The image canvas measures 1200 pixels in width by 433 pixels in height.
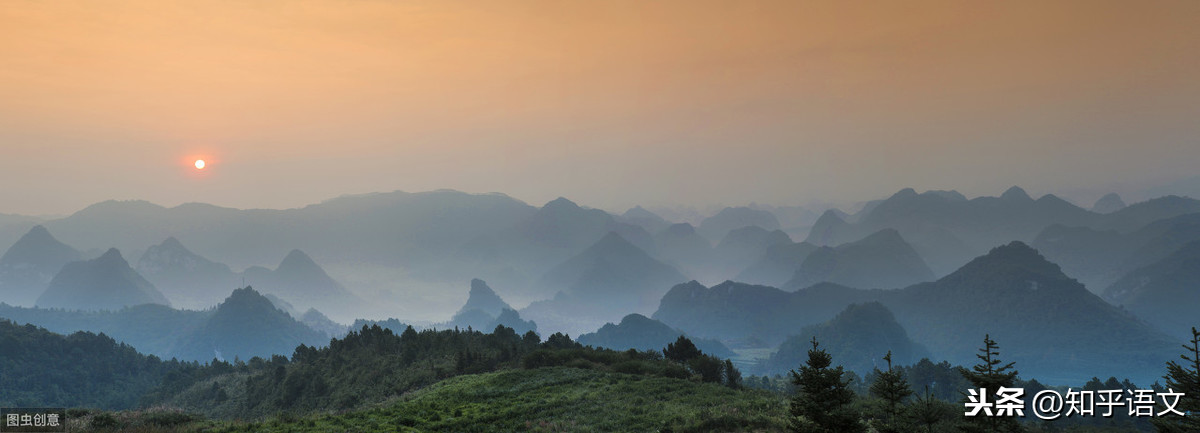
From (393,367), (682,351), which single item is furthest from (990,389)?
(393,367)

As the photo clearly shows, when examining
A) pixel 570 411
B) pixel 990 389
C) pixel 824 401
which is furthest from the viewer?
pixel 570 411

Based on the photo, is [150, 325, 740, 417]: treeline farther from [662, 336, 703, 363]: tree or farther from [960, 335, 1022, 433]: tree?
[960, 335, 1022, 433]: tree

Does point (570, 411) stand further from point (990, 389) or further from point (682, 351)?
point (682, 351)

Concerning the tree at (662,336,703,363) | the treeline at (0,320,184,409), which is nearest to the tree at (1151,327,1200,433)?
the tree at (662,336,703,363)

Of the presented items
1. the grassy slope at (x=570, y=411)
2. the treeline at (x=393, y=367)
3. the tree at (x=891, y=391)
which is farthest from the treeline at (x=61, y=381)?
the tree at (x=891, y=391)

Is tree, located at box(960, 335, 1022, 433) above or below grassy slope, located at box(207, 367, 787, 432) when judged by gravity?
above

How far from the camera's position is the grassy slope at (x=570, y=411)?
43156 mm

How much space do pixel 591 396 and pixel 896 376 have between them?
3345 cm

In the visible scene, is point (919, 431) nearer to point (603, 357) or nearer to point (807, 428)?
point (807, 428)

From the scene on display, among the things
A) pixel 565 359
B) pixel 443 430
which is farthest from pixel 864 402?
pixel 565 359

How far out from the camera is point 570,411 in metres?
51.2

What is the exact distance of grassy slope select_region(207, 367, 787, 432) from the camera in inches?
1699

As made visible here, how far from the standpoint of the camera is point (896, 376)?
2758 cm

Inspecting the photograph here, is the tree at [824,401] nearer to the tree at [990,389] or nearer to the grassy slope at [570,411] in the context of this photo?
the tree at [990,389]
